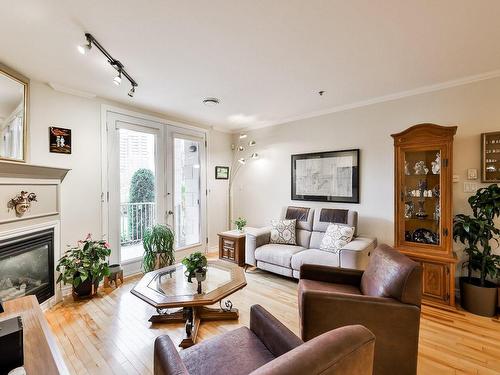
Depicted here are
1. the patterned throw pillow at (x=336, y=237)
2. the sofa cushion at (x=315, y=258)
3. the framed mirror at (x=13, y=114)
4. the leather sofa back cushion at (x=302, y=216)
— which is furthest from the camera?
the leather sofa back cushion at (x=302, y=216)

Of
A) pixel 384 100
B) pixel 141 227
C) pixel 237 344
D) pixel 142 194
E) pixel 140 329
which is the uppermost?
pixel 384 100

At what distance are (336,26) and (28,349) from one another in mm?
2770

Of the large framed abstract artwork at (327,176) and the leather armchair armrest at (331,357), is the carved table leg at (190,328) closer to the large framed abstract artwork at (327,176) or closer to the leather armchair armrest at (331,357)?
the leather armchair armrest at (331,357)

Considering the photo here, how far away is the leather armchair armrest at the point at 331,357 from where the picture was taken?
0.67 meters

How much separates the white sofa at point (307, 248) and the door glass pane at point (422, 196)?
541mm

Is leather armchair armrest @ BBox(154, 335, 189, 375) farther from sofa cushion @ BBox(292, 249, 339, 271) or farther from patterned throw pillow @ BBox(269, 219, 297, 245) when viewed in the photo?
patterned throw pillow @ BBox(269, 219, 297, 245)

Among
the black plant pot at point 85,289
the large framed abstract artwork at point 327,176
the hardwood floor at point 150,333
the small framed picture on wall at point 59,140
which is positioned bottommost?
the hardwood floor at point 150,333

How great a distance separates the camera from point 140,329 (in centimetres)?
226

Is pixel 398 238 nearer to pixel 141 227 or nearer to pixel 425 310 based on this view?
pixel 425 310

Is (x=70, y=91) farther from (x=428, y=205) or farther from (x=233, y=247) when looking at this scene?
(x=428, y=205)

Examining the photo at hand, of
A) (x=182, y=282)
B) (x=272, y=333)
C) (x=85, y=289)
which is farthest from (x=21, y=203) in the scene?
(x=272, y=333)

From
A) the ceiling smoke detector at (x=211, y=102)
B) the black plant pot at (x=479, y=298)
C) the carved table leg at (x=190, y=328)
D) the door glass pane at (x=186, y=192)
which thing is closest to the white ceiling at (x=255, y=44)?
the ceiling smoke detector at (x=211, y=102)

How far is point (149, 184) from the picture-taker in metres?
3.78

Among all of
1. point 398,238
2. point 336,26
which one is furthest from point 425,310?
point 336,26
